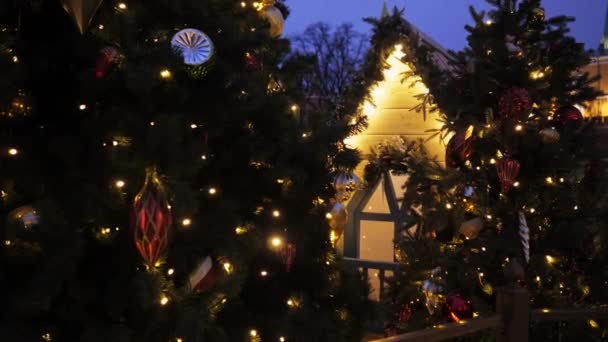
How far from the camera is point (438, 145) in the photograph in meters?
7.09

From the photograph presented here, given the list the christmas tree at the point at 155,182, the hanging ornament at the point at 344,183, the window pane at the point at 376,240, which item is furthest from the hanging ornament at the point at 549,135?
the window pane at the point at 376,240

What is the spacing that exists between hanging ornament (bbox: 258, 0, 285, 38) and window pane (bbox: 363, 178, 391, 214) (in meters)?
4.30

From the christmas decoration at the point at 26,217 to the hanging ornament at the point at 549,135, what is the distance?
4375mm

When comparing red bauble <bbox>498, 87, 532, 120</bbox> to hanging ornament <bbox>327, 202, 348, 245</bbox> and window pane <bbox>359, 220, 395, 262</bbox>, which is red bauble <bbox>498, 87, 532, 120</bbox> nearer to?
hanging ornament <bbox>327, 202, 348, 245</bbox>

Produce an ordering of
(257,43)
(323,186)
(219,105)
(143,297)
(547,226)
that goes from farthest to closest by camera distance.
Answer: (547,226) → (323,186) → (257,43) → (219,105) → (143,297)

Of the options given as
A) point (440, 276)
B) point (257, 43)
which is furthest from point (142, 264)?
point (440, 276)

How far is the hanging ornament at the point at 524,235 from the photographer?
539cm

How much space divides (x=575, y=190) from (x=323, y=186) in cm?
313

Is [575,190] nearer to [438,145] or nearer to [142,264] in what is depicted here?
[438,145]

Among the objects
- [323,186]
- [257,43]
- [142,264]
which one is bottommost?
[142,264]

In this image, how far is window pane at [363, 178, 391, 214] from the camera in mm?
8328

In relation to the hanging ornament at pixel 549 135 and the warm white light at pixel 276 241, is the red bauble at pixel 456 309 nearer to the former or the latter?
the hanging ornament at pixel 549 135

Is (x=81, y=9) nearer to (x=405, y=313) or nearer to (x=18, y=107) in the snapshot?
(x=18, y=107)

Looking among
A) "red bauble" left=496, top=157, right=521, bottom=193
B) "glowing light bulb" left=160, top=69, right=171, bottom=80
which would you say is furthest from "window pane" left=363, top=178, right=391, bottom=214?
"glowing light bulb" left=160, top=69, right=171, bottom=80
